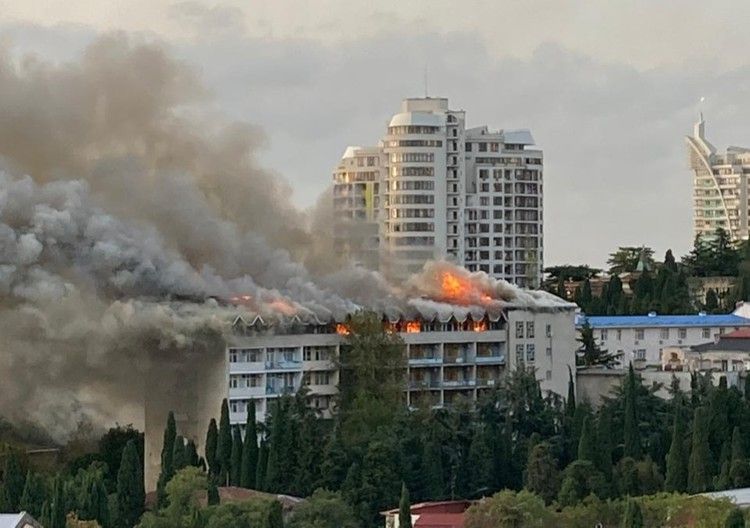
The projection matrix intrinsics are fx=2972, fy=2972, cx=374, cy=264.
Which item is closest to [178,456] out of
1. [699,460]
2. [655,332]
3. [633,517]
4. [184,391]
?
[184,391]

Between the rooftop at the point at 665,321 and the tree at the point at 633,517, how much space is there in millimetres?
36102

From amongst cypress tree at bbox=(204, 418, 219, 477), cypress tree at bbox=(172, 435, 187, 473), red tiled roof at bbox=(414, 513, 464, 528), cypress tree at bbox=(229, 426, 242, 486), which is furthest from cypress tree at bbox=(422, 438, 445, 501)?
cypress tree at bbox=(172, 435, 187, 473)

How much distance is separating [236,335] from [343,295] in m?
5.61

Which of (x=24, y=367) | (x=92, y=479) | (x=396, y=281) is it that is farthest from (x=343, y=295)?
(x=92, y=479)

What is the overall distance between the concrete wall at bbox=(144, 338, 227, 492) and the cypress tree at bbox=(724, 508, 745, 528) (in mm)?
23109

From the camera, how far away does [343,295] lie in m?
90.9

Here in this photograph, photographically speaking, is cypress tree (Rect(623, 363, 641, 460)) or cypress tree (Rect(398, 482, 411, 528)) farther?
cypress tree (Rect(623, 363, 641, 460))

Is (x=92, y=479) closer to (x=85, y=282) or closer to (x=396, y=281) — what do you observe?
(x=85, y=282)

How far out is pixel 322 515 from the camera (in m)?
72.4

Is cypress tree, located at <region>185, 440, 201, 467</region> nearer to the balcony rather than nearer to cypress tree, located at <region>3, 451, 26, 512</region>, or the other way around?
cypress tree, located at <region>3, 451, 26, 512</region>

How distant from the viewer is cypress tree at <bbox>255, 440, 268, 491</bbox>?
78750 millimetres

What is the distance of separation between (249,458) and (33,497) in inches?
284

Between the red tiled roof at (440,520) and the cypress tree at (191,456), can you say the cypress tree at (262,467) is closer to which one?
the cypress tree at (191,456)

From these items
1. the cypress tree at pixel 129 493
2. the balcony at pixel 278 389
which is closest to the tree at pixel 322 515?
→ the cypress tree at pixel 129 493
